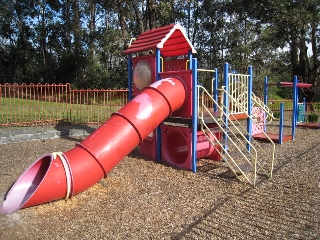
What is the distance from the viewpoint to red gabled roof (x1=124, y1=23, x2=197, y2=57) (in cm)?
662

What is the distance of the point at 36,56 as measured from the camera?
93.5 ft

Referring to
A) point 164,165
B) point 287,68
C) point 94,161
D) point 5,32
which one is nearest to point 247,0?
point 287,68

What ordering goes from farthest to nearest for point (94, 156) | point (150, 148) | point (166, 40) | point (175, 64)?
point (175, 64)
point (150, 148)
point (166, 40)
point (94, 156)

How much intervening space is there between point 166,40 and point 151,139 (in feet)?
7.69

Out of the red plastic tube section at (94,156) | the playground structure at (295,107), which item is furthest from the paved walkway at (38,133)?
the playground structure at (295,107)

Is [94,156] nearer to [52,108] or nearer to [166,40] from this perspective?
[166,40]

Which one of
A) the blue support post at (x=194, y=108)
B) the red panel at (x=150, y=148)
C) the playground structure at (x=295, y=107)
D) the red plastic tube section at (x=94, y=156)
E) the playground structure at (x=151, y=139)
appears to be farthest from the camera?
the playground structure at (x=295, y=107)

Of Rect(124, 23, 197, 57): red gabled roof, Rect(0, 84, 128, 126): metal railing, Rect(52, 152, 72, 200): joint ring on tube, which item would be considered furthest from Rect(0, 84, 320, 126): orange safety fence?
Rect(52, 152, 72, 200): joint ring on tube

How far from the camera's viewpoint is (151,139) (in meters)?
7.10

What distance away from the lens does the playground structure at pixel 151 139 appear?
4316 mm

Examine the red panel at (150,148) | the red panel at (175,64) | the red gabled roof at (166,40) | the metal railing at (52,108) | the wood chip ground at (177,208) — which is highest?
the red gabled roof at (166,40)

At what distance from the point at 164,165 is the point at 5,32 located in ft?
96.0

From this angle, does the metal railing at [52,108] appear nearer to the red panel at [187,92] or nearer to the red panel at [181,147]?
the red panel at [181,147]

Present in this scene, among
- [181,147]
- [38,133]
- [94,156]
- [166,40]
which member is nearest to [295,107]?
[181,147]
